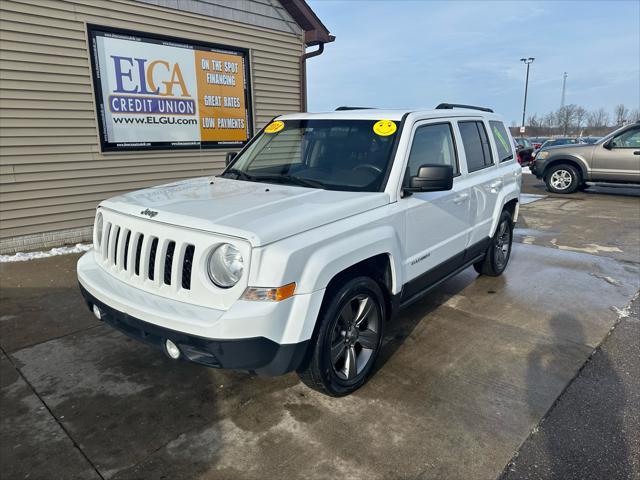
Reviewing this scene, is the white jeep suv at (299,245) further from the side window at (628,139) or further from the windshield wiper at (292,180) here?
the side window at (628,139)

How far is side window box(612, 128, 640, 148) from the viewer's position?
11.4 meters

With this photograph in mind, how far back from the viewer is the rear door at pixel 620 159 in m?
11.3

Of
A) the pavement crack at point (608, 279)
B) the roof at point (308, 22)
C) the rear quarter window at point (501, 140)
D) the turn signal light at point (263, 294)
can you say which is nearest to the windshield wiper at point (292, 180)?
the turn signal light at point (263, 294)

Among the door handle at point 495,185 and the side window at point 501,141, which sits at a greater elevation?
the side window at point 501,141

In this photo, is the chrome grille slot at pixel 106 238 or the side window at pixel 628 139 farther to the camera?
the side window at pixel 628 139

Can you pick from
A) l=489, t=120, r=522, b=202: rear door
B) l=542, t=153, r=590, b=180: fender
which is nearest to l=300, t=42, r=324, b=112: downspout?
l=489, t=120, r=522, b=202: rear door

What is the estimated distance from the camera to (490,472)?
2.39 meters

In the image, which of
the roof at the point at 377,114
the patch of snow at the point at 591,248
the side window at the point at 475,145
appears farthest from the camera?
the patch of snow at the point at 591,248

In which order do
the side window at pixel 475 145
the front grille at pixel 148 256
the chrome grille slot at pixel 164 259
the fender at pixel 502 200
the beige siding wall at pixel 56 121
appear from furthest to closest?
the beige siding wall at pixel 56 121 < the fender at pixel 502 200 < the side window at pixel 475 145 < the front grille at pixel 148 256 < the chrome grille slot at pixel 164 259

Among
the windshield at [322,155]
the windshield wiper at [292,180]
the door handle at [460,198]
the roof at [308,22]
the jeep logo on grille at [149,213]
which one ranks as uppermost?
the roof at [308,22]

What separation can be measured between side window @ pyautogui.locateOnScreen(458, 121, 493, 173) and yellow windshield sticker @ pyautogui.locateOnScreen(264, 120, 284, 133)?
5.45 feet

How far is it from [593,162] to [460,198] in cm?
991

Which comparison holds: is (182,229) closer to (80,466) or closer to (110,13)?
(80,466)

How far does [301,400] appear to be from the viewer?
3.03 meters
